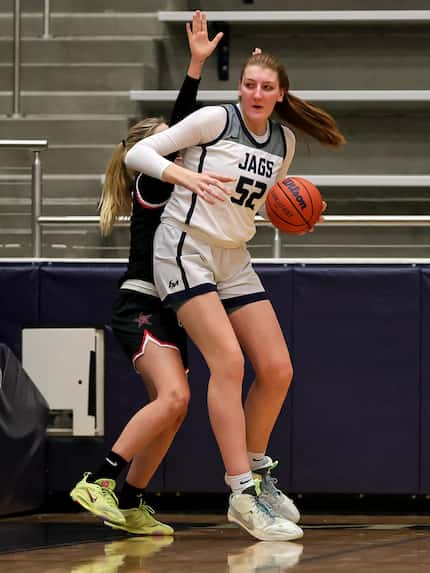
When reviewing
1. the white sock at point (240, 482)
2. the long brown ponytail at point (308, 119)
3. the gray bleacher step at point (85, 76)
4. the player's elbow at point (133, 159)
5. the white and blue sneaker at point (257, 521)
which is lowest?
Result: the white and blue sneaker at point (257, 521)

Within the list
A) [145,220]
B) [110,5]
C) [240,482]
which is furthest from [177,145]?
[110,5]

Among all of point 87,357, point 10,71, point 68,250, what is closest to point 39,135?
point 10,71

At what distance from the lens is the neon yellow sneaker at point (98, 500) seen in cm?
467

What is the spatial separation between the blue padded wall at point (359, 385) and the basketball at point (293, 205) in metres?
1.39

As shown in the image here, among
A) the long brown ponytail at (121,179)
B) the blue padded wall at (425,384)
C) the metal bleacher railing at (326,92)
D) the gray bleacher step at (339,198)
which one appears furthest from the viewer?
the metal bleacher railing at (326,92)

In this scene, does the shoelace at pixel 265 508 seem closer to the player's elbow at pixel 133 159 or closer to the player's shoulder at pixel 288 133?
the player's elbow at pixel 133 159

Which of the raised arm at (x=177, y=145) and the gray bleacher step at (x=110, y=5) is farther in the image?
the gray bleacher step at (x=110, y=5)

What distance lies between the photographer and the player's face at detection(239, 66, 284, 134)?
4.76 metres

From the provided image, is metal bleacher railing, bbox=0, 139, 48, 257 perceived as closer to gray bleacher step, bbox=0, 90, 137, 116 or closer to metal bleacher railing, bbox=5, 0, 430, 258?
metal bleacher railing, bbox=5, 0, 430, 258

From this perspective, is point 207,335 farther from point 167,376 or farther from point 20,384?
point 20,384

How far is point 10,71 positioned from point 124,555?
5.32 meters

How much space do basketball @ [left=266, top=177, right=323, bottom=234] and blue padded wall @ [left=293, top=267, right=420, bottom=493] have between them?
1390 millimetres

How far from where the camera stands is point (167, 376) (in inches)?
189

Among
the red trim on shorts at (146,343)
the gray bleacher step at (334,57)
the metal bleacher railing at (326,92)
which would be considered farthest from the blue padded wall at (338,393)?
the gray bleacher step at (334,57)
